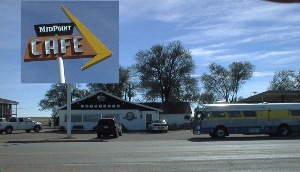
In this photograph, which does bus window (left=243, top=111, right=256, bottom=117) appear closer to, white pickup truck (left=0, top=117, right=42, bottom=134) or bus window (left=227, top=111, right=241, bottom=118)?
bus window (left=227, top=111, right=241, bottom=118)

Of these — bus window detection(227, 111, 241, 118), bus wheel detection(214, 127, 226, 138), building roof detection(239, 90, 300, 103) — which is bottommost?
bus wheel detection(214, 127, 226, 138)

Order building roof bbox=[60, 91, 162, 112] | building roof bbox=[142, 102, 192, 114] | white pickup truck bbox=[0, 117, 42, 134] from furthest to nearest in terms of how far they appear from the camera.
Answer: building roof bbox=[142, 102, 192, 114], building roof bbox=[60, 91, 162, 112], white pickup truck bbox=[0, 117, 42, 134]

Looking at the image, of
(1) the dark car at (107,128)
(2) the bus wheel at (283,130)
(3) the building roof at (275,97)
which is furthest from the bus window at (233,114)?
(3) the building roof at (275,97)

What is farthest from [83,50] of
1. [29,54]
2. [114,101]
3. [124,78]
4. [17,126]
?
[124,78]

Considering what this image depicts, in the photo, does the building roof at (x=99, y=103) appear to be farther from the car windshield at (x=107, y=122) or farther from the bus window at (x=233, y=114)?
the bus window at (x=233, y=114)

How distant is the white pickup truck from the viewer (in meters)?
43.8

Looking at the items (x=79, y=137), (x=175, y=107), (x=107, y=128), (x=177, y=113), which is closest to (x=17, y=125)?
(x=79, y=137)

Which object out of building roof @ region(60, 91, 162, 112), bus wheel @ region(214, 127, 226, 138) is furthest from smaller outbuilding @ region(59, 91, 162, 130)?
bus wheel @ region(214, 127, 226, 138)

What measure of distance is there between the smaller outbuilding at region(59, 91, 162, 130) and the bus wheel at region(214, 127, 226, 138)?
2024 cm

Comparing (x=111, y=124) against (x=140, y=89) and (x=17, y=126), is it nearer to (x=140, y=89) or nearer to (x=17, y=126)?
(x=17, y=126)

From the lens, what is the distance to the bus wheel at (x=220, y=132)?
31956 mm

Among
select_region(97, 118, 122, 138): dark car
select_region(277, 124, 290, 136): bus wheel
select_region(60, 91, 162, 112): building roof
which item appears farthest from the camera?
select_region(60, 91, 162, 112): building roof

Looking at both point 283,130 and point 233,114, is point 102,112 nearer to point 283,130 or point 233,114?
point 233,114

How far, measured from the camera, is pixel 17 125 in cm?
4494
